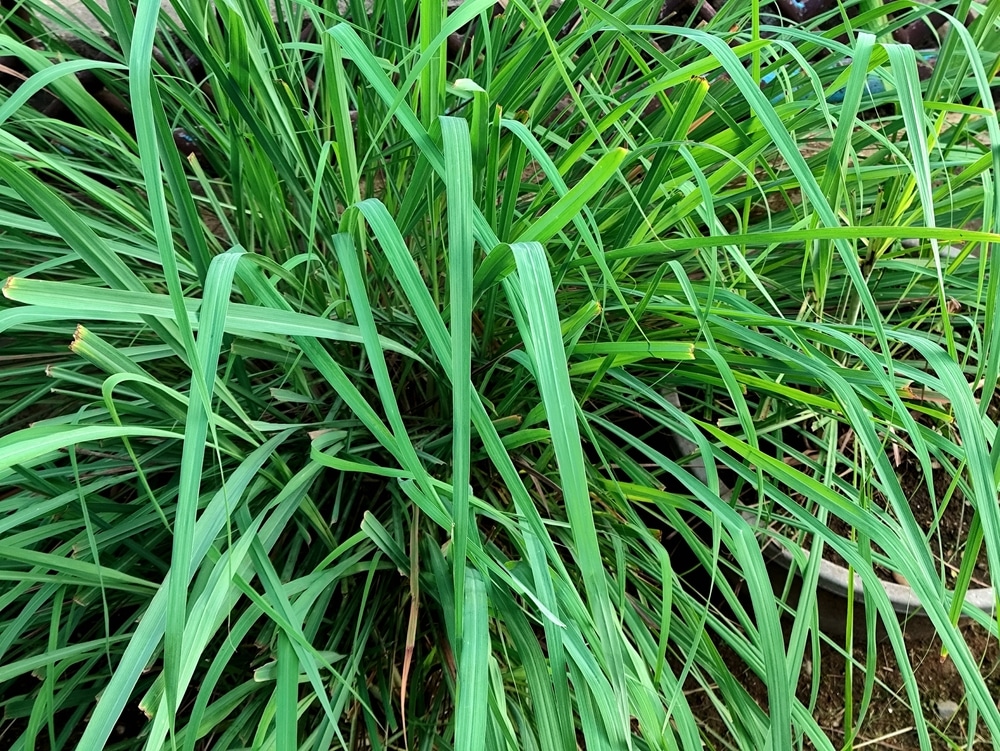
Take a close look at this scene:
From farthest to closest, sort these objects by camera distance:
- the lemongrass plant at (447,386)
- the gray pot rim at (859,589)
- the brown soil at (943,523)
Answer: the brown soil at (943,523) → the gray pot rim at (859,589) → the lemongrass plant at (447,386)

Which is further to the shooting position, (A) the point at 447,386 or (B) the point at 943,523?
(B) the point at 943,523

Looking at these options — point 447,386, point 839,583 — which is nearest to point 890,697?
point 839,583

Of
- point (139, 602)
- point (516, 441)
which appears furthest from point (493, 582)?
point (139, 602)

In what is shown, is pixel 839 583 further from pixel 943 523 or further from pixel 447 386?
pixel 447 386

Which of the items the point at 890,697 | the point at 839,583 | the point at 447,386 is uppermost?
the point at 447,386

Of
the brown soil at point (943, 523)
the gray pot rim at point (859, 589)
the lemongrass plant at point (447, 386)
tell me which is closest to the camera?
the lemongrass plant at point (447, 386)
